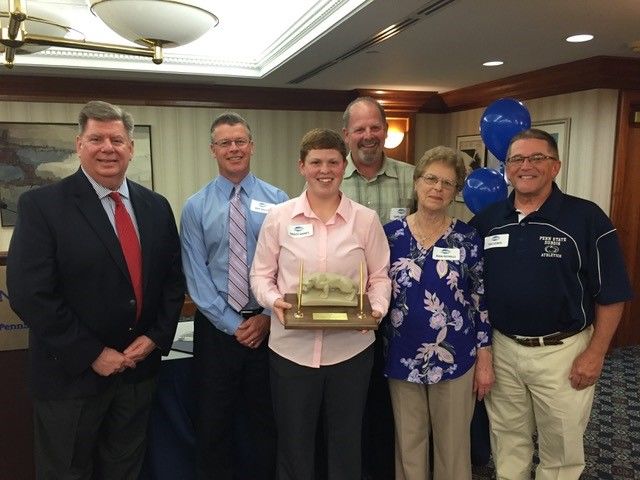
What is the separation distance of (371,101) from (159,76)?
3.78 meters

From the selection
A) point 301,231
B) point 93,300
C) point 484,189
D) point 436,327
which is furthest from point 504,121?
point 93,300

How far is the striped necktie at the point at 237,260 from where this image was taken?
201 centimetres

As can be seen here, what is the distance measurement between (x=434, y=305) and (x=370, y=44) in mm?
2551

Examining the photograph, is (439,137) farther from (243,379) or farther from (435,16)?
(243,379)

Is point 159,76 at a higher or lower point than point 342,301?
higher

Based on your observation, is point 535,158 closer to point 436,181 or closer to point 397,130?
point 436,181

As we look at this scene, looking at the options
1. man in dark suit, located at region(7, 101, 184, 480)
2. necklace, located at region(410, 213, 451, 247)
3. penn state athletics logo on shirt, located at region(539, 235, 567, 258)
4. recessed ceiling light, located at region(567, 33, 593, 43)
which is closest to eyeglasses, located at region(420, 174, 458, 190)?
necklace, located at region(410, 213, 451, 247)

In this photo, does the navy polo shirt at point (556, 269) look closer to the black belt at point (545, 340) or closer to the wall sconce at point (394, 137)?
the black belt at point (545, 340)

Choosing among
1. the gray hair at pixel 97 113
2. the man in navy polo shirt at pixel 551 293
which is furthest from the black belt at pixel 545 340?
the gray hair at pixel 97 113

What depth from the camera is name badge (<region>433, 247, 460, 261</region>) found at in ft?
6.09

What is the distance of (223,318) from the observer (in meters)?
1.95

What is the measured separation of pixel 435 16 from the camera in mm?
3025

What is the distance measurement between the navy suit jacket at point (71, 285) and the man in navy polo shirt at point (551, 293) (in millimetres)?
1355

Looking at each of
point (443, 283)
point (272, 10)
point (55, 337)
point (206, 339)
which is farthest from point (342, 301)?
point (272, 10)
